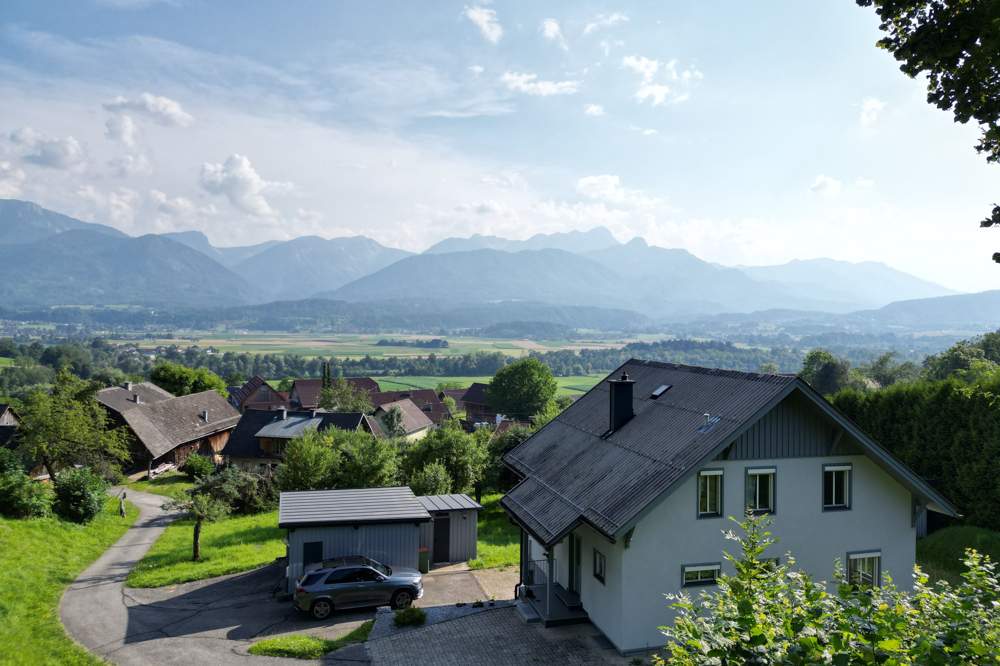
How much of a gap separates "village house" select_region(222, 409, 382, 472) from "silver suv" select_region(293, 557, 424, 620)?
35731 mm

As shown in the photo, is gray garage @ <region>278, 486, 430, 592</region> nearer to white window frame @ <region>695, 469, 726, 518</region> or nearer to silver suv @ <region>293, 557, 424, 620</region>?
silver suv @ <region>293, 557, 424, 620</region>

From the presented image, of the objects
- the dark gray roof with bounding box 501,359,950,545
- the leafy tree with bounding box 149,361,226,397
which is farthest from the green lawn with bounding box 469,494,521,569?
the leafy tree with bounding box 149,361,226,397

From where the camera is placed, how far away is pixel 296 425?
194 ft

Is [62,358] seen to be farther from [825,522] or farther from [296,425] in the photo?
[825,522]

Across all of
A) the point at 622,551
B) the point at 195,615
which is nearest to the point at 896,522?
the point at 622,551

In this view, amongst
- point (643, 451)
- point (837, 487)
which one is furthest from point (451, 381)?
point (837, 487)

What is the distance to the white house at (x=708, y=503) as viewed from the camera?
1739 cm

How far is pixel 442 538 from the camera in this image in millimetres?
27266

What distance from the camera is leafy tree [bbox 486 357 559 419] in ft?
328

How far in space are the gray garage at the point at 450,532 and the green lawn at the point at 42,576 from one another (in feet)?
40.3

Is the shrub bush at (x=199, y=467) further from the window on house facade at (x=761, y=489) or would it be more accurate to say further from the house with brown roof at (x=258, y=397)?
the house with brown roof at (x=258, y=397)

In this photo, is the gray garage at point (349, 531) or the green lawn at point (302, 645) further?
the gray garage at point (349, 531)

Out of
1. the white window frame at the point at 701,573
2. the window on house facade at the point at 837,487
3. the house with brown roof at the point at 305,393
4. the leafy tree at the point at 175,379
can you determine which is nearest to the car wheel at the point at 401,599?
the white window frame at the point at 701,573

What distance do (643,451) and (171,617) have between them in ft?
51.4
